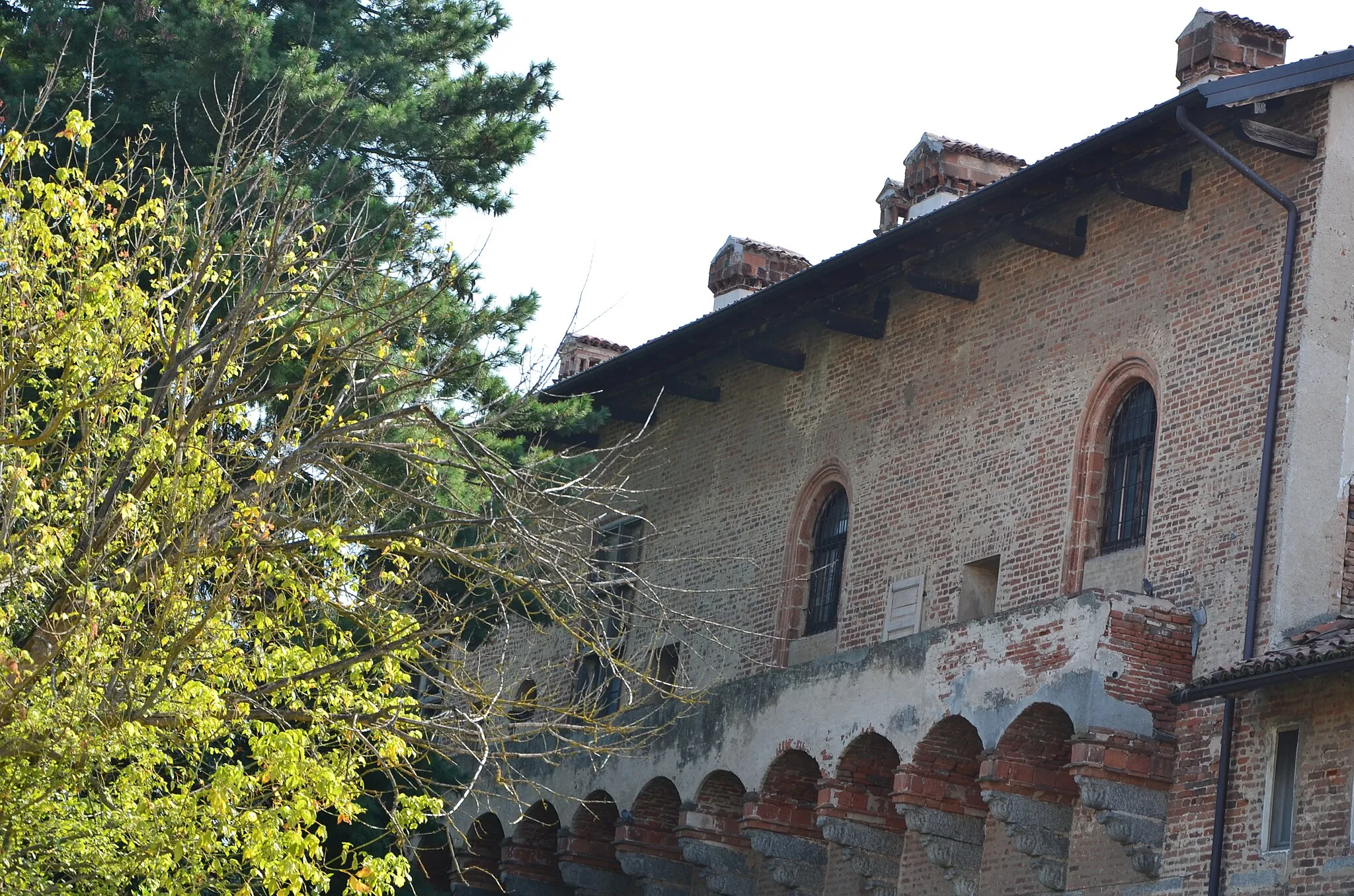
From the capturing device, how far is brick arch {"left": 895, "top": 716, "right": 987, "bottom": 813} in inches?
663

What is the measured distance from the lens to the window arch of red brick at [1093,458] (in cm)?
1706

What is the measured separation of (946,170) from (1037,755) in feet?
26.8

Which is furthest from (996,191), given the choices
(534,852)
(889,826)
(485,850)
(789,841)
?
(485,850)

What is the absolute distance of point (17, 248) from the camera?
37.0ft

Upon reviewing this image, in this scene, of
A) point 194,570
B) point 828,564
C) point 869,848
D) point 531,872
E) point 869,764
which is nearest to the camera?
point 194,570

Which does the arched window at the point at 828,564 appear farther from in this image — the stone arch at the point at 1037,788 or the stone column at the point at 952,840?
the stone arch at the point at 1037,788

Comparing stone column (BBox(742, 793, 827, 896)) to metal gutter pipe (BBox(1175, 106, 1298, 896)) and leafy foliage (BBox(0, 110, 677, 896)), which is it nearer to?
metal gutter pipe (BBox(1175, 106, 1298, 896))

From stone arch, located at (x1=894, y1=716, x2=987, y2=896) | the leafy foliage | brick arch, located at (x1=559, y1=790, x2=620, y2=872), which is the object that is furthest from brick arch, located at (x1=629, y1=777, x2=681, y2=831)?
the leafy foliage

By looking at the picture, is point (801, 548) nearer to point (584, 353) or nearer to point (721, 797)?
point (721, 797)

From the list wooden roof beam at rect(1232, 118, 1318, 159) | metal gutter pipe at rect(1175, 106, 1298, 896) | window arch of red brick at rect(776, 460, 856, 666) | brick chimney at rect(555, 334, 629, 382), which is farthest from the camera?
brick chimney at rect(555, 334, 629, 382)

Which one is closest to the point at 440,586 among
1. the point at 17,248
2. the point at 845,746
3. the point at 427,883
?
the point at 845,746

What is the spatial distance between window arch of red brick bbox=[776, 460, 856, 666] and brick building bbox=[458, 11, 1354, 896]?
4 centimetres

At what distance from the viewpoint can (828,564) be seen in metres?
20.8

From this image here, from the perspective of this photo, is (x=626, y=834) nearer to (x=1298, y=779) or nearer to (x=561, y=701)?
(x=561, y=701)
